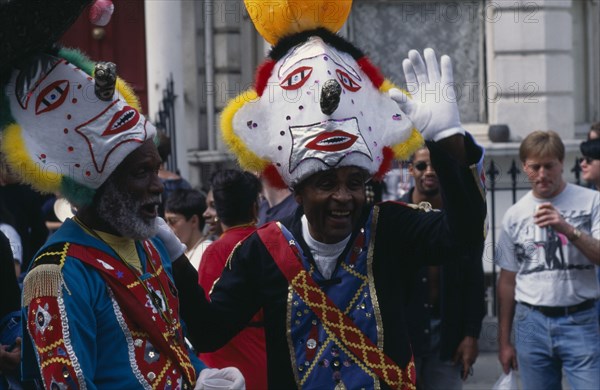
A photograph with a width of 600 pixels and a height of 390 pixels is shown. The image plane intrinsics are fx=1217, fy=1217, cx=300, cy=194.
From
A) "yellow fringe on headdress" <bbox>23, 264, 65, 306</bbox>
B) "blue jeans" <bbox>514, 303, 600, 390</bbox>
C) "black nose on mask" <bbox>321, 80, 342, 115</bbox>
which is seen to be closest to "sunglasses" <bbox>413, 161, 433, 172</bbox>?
"blue jeans" <bbox>514, 303, 600, 390</bbox>

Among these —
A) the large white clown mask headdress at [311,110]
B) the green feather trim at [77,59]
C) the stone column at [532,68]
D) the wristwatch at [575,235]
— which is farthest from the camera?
the stone column at [532,68]

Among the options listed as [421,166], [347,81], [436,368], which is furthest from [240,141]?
[436,368]

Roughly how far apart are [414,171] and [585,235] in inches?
37.9

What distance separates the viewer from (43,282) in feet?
11.9

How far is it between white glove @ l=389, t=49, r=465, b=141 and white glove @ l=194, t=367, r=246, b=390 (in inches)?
39.7

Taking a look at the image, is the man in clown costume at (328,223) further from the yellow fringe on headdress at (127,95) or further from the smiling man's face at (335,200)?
the yellow fringe on headdress at (127,95)

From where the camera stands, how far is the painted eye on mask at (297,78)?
4328 millimetres

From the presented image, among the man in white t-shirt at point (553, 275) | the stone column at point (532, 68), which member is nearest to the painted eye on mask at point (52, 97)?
the man in white t-shirt at point (553, 275)

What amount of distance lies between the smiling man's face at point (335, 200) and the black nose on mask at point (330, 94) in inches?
8.8

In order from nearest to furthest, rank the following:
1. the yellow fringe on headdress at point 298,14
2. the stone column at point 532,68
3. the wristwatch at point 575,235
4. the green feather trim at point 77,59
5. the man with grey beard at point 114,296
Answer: the man with grey beard at point 114,296, the green feather trim at point 77,59, the yellow fringe on headdress at point 298,14, the wristwatch at point 575,235, the stone column at point 532,68

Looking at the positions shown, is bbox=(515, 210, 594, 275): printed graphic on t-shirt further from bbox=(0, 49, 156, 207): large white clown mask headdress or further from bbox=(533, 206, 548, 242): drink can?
bbox=(0, 49, 156, 207): large white clown mask headdress

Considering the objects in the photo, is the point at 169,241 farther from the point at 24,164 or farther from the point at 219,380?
the point at 24,164

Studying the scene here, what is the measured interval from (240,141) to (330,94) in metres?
0.51

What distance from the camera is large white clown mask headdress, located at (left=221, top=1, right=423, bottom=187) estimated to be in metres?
4.24
